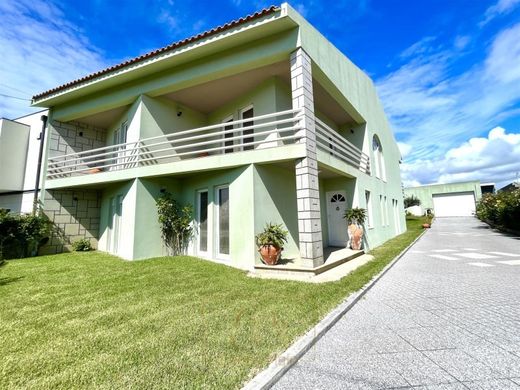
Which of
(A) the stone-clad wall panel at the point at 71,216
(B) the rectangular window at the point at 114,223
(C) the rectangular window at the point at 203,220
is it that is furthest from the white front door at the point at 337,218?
(A) the stone-clad wall panel at the point at 71,216

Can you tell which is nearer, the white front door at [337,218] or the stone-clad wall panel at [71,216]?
the stone-clad wall panel at [71,216]

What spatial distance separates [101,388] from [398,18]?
14.2 meters

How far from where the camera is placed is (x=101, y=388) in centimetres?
244

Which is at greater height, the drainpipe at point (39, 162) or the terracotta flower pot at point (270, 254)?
the drainpipe at point (39, 162)

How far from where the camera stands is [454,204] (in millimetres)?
45875

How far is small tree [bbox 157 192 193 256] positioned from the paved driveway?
727cm

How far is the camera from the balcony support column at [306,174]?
7.50 metres

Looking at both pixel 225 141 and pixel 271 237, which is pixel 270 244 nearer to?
pixel 271 237

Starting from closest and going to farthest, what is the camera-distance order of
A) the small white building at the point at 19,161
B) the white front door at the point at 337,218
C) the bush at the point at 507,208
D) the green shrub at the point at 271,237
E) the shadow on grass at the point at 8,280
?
the shadow on grass at the point at 8,280 < the green shrub at the point at 271,237 < the small white building at the point at 19,161 < the white front door at the point at 337,218 < the bush at the point at 507,208

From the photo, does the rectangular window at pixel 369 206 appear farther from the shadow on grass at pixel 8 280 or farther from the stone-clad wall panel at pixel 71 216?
the stone-clad wall panel at pixel 71 216

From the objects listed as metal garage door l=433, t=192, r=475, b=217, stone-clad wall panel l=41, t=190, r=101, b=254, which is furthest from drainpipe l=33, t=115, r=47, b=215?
metal garage door l=433, t=192, r=475, b=217

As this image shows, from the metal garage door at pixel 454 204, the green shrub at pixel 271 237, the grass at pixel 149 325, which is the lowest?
the grass at pixel 149 325

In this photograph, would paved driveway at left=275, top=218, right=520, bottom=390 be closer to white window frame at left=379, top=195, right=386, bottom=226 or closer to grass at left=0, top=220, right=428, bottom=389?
grass at left=0, top=220, right=428, bottom=389

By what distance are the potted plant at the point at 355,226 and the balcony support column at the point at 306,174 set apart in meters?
4.03
